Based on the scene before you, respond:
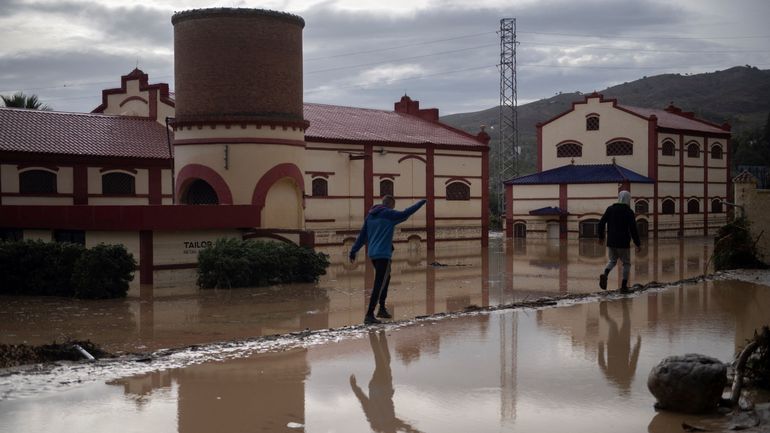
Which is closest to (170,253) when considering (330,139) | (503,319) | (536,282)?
(536,282)

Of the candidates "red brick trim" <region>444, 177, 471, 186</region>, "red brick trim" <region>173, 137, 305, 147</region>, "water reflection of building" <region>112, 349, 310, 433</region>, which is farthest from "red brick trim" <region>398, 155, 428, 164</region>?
"water reflection of building" <region>112, 349, 310, 433</region>

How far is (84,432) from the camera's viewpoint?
741cm

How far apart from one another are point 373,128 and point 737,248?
18.8 m

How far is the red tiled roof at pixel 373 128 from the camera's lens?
3406cm

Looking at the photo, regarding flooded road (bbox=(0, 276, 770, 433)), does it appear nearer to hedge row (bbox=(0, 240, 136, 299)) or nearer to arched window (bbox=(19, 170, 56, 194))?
hedge row (bbox=(0, 240, 136, 299))

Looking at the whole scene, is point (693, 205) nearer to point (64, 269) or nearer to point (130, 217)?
point (130, 217)

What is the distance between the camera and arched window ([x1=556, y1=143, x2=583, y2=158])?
47938 mm

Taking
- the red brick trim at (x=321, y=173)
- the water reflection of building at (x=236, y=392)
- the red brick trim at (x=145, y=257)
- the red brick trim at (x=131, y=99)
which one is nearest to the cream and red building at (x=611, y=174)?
the red brick trim at (x=321, y=173)

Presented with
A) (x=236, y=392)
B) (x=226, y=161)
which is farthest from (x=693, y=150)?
(x=236, y=392)

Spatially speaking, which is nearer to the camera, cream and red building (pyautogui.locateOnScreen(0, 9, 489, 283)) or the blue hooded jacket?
the blue hooded jacket

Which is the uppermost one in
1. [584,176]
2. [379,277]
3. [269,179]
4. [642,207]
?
[584,176]

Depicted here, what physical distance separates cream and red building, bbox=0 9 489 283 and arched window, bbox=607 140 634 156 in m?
10.4

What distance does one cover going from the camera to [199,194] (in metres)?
26.5

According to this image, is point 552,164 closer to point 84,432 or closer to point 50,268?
point 50,268
